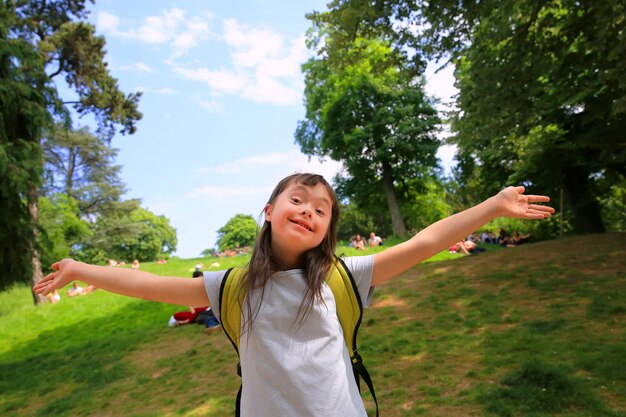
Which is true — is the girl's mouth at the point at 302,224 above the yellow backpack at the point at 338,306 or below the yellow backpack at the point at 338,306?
above

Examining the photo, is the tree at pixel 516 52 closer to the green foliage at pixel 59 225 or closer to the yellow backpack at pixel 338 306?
the yellow backpack at pixel 338 306

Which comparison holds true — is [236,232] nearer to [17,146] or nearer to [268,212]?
[17,146]

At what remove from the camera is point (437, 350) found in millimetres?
7027

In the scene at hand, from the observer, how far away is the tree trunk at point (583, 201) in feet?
54.3

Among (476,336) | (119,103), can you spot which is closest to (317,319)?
(476,336)

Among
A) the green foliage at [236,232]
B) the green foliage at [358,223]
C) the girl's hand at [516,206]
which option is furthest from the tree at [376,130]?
the green foliage at [236,232]

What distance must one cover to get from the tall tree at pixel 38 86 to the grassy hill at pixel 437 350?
2.63m

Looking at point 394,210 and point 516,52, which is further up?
point 516,52

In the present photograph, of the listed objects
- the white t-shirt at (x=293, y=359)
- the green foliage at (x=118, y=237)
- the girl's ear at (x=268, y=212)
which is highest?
the green foliage at (x=118, y=237)

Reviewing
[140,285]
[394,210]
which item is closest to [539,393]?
[140,285]

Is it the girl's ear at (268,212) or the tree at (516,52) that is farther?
the tree at (516,52)

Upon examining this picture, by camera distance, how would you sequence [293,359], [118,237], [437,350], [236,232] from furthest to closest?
1. [236,232]
2. [118,237]
3. [437,350]
4. [293,359]

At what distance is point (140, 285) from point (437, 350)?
20.2ft

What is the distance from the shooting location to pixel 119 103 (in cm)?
1778
